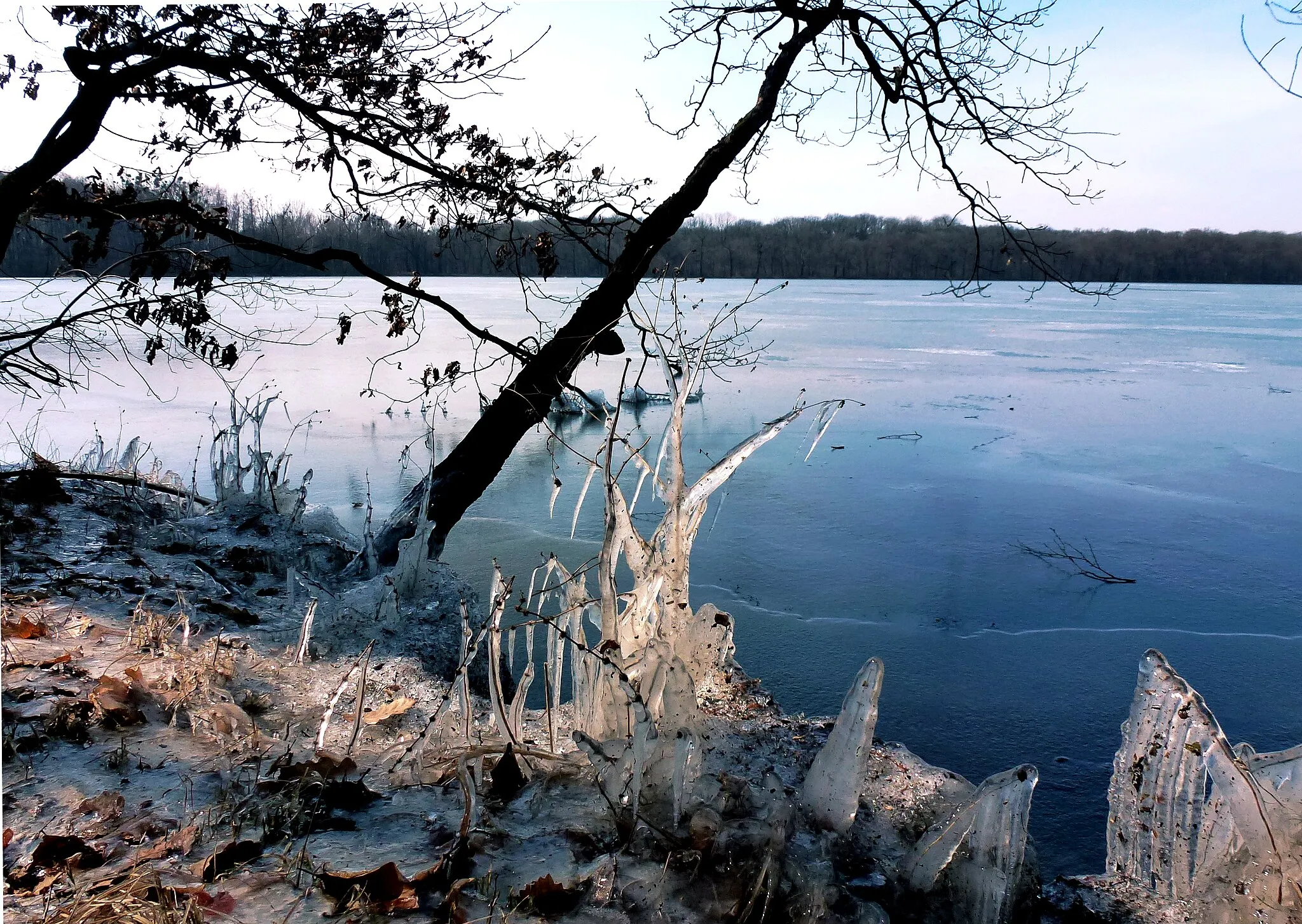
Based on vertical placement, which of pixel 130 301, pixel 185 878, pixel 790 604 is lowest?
pixel 790 604

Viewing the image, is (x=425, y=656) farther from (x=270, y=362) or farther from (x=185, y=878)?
(x=270, y=362)

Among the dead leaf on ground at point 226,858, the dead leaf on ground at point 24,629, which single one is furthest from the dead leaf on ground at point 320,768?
the dead leaf on ground at point 24,629

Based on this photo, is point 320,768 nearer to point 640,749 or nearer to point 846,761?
point 640,749

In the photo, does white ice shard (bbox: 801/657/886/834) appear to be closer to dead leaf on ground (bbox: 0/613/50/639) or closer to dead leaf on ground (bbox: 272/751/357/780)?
dead leaf on ground (bbox: 272/751/357/780)

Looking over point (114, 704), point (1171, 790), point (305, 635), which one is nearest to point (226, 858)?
point (114, 704)

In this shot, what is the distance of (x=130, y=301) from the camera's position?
11.0ft

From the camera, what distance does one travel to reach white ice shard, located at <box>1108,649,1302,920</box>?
1646 millimetres

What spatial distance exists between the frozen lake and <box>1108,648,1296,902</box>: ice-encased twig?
412 mm

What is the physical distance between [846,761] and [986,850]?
33cm

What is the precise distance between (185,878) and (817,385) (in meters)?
8.28

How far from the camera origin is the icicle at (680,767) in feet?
5.93

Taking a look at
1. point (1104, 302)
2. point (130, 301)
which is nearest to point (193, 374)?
point (130, 301)

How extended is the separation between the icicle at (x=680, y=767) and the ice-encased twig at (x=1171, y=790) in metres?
1.00

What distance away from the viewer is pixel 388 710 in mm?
2465
